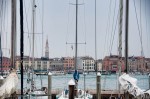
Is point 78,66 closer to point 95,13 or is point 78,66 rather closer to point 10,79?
point 95,13

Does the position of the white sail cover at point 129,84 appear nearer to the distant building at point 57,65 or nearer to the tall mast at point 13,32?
the tall mast at point 13,32

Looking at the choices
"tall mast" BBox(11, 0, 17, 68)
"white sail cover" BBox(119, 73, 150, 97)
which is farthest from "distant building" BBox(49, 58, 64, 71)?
"white sail cover" BBox(119, 73, 150, 97)

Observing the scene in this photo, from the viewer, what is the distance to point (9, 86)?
16.7m

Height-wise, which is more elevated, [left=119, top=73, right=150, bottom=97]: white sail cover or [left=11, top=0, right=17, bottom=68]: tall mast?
[left=11, top=0, right=17, bottom=68]: tall mast

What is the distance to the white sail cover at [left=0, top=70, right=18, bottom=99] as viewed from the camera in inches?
629

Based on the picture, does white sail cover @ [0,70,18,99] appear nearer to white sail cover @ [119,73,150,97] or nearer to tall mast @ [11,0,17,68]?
tall mast @ [11,0,17,68]

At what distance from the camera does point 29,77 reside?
121ft

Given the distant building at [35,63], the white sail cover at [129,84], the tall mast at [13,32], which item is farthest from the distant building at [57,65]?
the white sail cover at [129,84]

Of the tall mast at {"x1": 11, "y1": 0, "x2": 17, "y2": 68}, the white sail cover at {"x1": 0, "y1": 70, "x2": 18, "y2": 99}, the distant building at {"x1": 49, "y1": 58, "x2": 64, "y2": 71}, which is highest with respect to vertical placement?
the tall mast at {"x1": 11, "y1": 0, "x2": 17, "y2": 68}

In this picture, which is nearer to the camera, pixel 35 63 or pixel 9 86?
pixel 9 86

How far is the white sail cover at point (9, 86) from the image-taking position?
16.0 metres

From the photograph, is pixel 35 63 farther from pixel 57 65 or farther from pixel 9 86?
pixel 57 65

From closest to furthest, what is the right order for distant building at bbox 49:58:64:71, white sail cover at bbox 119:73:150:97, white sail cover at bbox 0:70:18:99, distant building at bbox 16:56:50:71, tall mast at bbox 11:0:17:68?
white sail cover at bbox 119:73:150:97 < white sail cover at bbox 0:70:18:99 < tall mast at bbox 11:0:17:68 < distant building at bbox 16:56:50:71 < distant building at bbox 49:58:64:71

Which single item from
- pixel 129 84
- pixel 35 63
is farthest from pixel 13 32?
pixel 35 63
